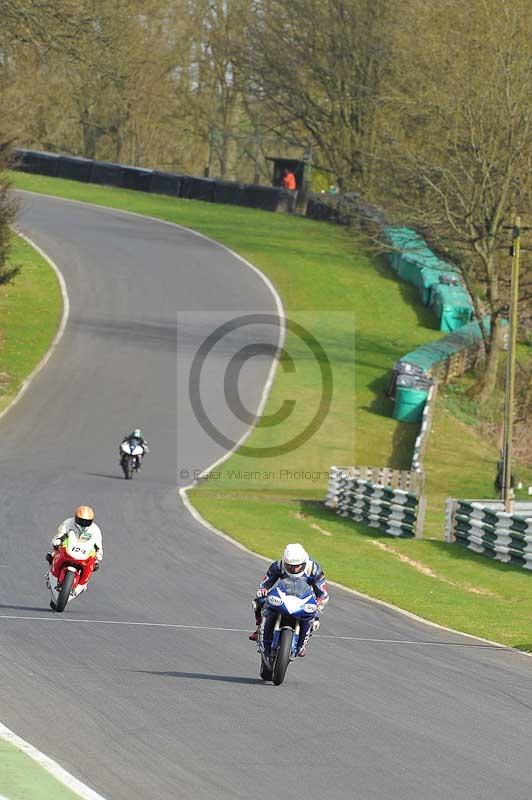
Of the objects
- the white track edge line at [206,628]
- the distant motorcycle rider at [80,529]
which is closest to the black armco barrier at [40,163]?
the distant motorcycle rider at [80,529]

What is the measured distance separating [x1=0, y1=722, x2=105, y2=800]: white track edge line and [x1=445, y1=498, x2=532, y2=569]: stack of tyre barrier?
1523 centimetres

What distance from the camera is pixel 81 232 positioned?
61094mm

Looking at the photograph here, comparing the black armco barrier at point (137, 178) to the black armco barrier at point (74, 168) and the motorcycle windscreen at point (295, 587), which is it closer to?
the black armco barrier at point (74, 168)

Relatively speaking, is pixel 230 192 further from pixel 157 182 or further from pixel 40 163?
pixel 40 163

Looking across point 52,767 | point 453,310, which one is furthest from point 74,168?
point 52,767

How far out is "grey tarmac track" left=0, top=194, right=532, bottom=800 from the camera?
8.92 m

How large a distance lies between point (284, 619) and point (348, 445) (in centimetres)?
2687

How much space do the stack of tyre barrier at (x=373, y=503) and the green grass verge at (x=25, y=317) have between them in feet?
40.0

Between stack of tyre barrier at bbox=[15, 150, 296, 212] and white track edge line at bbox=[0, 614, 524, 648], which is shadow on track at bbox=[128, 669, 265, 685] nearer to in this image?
white track edge line at bbox=[0, 614, 524, 648]

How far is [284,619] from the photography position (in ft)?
38.9

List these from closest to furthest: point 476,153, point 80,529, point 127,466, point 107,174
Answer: point 80,529 < point 127,466 < point 476,153 < point 107,174

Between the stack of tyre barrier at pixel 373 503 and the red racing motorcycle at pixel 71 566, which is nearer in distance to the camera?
the red racing motorcycle at pixel 71 566

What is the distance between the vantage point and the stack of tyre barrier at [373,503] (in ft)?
86.6

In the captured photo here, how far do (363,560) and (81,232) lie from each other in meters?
40.6
